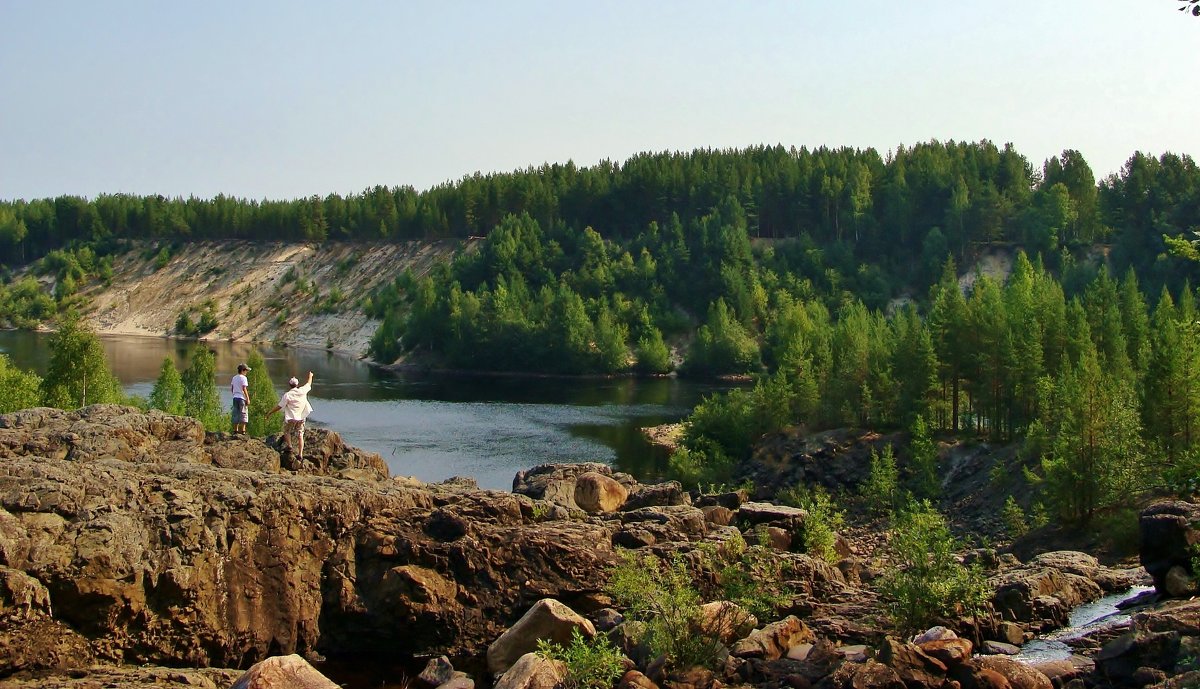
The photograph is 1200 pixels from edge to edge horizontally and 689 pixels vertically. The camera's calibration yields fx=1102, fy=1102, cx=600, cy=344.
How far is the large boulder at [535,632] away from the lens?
918 inches

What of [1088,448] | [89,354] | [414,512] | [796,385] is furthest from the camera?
[796,385]

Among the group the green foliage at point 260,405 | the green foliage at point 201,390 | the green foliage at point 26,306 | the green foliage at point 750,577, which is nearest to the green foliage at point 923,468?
the green foliage at point 750,577

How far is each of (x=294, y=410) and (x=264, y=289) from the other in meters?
158

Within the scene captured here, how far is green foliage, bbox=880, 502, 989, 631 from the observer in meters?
23.3

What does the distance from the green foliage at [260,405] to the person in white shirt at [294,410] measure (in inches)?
1197

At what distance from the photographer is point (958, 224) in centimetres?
13988

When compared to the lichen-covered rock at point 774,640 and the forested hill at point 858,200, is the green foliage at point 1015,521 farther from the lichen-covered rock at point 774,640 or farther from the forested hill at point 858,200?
the forested hill at point 858,200

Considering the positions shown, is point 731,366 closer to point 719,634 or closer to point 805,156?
point 805,156

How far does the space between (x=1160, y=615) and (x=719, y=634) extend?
866 cm

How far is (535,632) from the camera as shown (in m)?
23.5

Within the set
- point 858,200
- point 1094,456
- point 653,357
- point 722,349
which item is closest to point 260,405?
point 1094,456

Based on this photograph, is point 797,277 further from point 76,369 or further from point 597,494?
point 597,494

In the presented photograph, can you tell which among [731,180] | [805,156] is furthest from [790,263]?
[805,156]

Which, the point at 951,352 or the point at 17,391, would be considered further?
the point at 951,352
